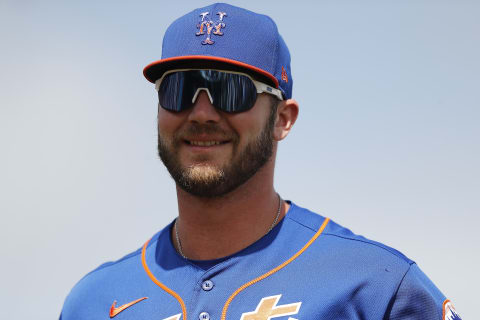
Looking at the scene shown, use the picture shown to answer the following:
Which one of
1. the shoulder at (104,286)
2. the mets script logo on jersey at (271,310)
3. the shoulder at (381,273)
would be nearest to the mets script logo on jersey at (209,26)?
the shoulder at (381,273)

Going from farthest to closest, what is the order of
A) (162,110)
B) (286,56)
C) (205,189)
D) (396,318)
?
(286,56) < (162,110) < (205,189) < (396,318)

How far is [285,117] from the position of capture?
4.66m

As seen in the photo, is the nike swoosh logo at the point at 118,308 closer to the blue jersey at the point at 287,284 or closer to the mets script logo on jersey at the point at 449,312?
the blue jersey at the point at 287,284

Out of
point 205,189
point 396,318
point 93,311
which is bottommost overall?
point 93,311

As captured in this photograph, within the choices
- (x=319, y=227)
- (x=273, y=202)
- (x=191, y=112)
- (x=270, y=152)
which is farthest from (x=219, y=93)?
(x=319, y=227)

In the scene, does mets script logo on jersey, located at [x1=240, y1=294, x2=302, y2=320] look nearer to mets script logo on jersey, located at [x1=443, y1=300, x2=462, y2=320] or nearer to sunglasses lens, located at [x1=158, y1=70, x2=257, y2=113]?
mets script logo on jersey, located at [x1=443, y1=300, x2=462, y2=320]

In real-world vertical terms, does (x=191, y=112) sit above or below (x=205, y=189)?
above

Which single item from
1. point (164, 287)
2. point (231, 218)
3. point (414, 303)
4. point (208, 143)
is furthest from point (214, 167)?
point (414, 303)

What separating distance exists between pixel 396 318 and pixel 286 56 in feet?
7.03

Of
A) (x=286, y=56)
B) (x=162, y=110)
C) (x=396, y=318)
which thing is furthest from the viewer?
(x=286, y=56)

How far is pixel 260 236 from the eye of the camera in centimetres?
438

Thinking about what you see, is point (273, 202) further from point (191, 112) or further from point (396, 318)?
point (396, 318)

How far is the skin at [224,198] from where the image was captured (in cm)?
416

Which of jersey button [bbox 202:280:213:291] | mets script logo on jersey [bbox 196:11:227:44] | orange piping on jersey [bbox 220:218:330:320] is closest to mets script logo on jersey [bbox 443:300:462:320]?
orange piping on jersey [bbox 220:218:330:320]
